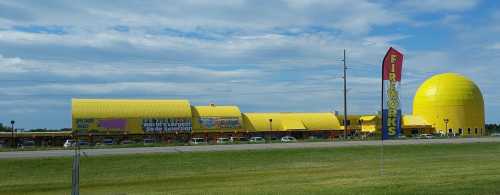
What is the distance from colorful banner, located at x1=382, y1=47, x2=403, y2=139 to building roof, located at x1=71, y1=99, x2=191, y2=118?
5562 cm

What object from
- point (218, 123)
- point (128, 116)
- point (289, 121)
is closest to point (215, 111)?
point (218, 123)

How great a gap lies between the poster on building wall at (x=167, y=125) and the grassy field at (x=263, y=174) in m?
35.6

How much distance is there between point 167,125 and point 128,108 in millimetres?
5062

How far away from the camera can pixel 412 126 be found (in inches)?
3583

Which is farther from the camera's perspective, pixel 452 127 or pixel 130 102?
pixel 452 127

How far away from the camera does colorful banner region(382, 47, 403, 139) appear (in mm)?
18484

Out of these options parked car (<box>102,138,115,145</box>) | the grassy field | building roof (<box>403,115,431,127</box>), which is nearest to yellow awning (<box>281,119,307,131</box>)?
building roof (<box>403,115,431,127</box>)

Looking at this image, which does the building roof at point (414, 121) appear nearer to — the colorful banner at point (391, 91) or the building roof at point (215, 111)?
the building roof at point (215, 111)

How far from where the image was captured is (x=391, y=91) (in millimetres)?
18688

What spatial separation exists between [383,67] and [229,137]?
5728cm

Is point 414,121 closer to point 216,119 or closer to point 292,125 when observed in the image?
point 292,125

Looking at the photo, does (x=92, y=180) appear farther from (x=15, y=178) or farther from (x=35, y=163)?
(x=35, y=163)

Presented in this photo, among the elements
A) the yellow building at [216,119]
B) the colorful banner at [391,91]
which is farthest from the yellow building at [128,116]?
the colorful banner at [391,91]

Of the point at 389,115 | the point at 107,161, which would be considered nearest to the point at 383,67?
the point at 389,115
